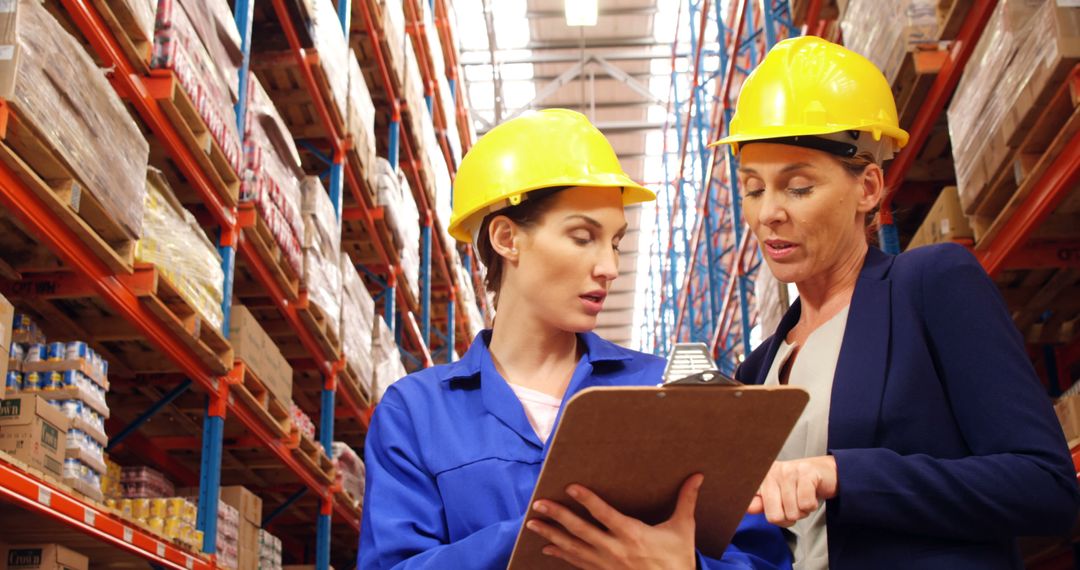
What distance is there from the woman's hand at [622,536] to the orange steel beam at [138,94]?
3.63 metres

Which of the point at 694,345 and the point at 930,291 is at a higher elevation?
the point at 930,291

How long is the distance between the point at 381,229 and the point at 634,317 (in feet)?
76.9

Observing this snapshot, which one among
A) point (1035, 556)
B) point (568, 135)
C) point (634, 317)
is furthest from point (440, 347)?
point (634, 317)

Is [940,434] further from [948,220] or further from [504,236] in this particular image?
[948,220]

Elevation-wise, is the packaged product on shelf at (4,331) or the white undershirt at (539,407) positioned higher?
the packaged product on shelf at (4,331)

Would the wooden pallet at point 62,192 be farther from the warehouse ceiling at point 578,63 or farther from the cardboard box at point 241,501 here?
the warehouse ceiling at point 578,63

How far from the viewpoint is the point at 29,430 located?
159 inches

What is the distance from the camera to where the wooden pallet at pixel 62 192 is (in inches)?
147

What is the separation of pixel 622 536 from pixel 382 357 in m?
8.36

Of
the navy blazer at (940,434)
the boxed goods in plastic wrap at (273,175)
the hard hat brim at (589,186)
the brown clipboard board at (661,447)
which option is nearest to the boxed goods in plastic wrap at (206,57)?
the boxed goods in plastic wrap at (273,175)

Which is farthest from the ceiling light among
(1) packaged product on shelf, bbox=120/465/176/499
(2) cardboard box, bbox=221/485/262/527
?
(1) packaged product on shelf, bbox=120/465/176/499

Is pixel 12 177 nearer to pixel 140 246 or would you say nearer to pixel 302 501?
pixel 140 246

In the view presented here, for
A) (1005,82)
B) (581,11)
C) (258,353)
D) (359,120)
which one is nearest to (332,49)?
(359,120)

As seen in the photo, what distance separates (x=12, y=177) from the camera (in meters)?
3.83
